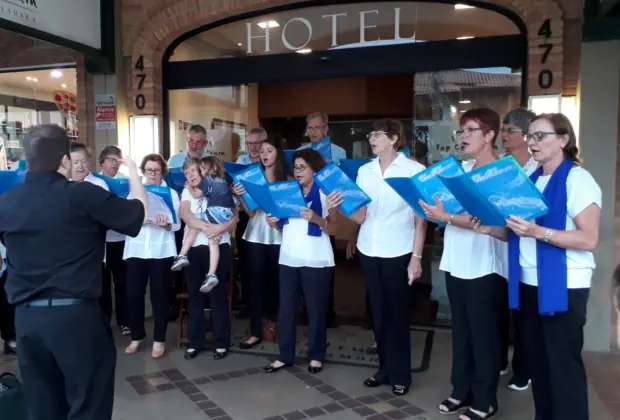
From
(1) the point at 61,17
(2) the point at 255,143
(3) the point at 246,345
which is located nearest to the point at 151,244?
(3) the point at 246,345

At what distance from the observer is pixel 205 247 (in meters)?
4.27

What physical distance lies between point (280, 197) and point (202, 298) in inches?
45.4

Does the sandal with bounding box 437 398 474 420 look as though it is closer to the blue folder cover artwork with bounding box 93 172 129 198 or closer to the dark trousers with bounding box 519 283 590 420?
the dark trousers with bounding box 519 283 590 420

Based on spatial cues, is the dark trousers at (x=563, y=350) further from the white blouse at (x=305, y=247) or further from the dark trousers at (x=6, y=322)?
the dark trousers at (x=6, y=322)

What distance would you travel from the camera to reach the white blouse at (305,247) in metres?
3.91

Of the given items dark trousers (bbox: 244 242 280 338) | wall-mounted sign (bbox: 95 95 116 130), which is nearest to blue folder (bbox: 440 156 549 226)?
dark trousers (bbox: 244 242 280 338)

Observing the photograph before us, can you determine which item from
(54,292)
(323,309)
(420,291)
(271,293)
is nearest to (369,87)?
(420,291)

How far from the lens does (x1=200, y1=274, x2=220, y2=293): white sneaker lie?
13.5ft

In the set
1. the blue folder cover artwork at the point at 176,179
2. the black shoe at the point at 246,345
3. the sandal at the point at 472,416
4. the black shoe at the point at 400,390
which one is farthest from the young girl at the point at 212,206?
the sandal at the point at 472,416

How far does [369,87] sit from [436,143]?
136 inches

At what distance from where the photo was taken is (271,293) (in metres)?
5.18

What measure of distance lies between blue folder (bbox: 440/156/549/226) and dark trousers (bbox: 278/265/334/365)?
155cm

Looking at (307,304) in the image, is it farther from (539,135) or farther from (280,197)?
(539,135)

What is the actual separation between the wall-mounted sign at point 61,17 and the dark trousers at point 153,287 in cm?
225
